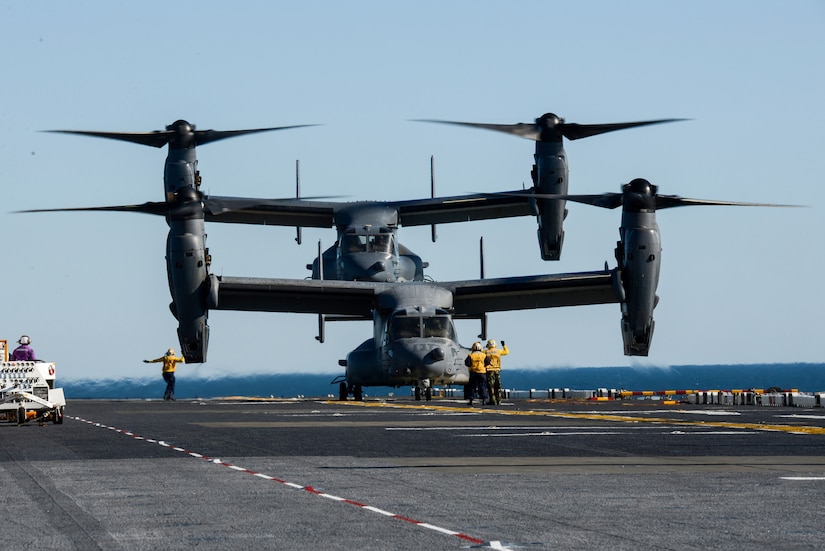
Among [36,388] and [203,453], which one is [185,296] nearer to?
[36,388]

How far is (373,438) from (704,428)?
624 centimetres

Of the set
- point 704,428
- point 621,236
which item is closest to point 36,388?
point 704,428

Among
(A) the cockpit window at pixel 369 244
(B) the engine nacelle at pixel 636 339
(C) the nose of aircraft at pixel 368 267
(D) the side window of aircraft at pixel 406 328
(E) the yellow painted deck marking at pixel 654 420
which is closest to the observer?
(E) the yellow painted deck marking at pixel 654 420

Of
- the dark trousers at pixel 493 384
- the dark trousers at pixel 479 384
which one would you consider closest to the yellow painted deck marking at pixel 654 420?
the dark trousers at pixel 493 384

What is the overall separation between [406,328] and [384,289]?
128 inches

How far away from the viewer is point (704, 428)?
2369cm

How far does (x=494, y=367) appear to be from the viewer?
3712 centimetres

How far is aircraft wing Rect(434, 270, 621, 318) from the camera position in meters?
47.2

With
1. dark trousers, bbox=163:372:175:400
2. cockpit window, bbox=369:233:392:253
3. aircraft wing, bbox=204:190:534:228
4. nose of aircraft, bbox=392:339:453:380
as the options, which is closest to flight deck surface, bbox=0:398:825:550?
nose of aircraft, bbox=392:339:453:380

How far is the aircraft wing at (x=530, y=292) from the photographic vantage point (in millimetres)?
47250

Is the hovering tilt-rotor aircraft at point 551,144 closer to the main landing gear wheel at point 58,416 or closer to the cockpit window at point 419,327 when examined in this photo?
the cockpit window at point 419,327

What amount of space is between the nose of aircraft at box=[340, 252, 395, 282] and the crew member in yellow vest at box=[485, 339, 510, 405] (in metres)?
10.9

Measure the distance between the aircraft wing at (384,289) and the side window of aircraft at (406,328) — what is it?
291 centimetres

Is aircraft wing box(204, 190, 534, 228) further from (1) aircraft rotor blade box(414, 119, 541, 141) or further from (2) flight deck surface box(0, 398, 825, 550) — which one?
(2) flight deck surface box(0, 398, 825, 550)
